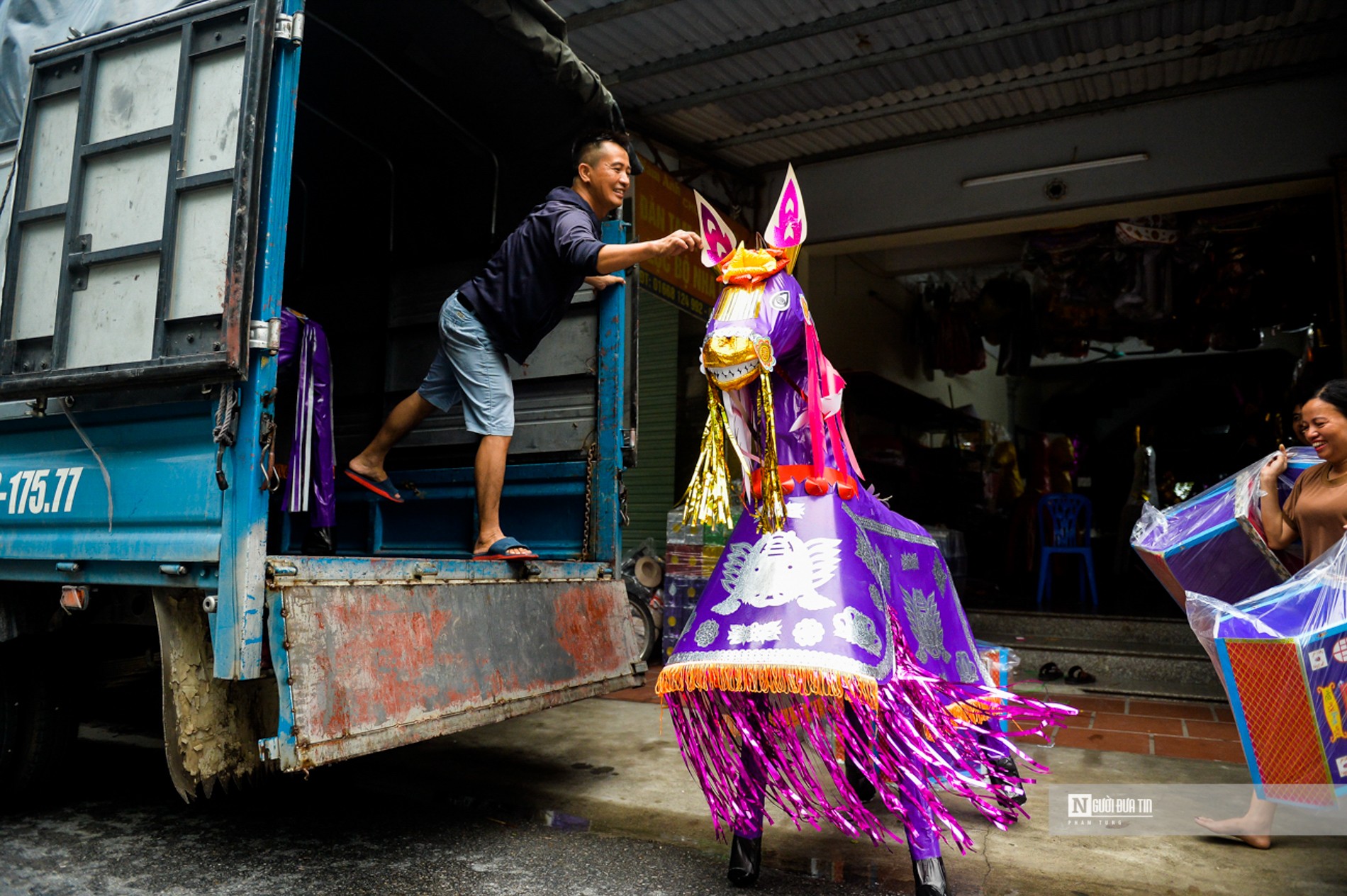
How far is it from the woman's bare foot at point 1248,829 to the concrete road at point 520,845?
32mm

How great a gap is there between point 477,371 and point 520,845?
1.66 meters

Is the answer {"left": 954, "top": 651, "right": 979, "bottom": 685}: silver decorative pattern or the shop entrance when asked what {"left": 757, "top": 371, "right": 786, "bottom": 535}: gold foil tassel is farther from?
the shop entrance

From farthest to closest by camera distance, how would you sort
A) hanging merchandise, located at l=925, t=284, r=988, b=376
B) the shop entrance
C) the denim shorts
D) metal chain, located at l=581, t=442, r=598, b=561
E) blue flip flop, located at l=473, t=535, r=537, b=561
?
hanging merchandise, located at l=925, t=284, r=988, b=376
the shop entrance
metal chain, located at l=581, t=442, r=598, b=561
the denim shorts
blue flip flop, located at l=473, t=535, r=537, b=561

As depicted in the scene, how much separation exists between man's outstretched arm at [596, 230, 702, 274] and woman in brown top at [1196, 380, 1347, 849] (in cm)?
192

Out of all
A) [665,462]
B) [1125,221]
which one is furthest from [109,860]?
[1125,221]

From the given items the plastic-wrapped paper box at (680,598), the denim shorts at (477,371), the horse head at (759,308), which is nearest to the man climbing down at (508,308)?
the denim shorts at (477,371)

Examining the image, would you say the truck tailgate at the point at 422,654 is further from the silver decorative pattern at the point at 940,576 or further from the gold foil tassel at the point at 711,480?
the silver decorative pattern at the point at 940,576

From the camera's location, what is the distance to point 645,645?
5.89 meters

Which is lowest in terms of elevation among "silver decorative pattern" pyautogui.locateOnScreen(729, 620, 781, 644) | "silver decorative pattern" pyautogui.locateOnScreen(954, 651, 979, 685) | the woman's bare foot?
the woman's bare foot

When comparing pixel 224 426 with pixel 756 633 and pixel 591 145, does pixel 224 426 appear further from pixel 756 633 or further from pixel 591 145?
pixel 591 145

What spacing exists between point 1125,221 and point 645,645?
198 inches

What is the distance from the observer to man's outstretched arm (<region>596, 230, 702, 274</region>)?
2.55 m

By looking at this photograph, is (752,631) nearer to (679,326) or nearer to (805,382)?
(805,382)

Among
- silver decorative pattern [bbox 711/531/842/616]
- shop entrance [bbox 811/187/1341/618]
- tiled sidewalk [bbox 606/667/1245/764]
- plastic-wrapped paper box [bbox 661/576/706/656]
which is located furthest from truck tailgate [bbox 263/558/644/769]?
shop entrance [bbox 811/187/1341/618]
